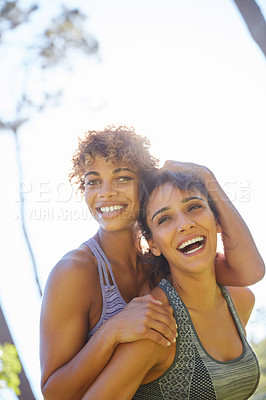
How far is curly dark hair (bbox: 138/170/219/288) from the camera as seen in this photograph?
2.74 meters

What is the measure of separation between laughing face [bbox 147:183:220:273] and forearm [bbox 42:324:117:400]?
0.58m

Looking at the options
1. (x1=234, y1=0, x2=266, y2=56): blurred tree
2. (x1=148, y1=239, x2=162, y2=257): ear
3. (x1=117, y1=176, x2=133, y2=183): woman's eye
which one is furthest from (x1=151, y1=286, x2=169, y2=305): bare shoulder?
(x1=234, y1=0, x2=266, y2=56): blurred tree

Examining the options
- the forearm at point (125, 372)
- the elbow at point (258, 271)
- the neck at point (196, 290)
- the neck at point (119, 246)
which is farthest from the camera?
the neck at point (119, 246)

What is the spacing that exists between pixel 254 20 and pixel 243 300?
2491 millimetres

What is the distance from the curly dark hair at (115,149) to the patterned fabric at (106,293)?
634mm

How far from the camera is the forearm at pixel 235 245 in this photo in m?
2.89

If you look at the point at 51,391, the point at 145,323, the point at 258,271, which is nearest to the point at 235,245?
the point at 258,271

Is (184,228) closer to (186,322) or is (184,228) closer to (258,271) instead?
(186,322)

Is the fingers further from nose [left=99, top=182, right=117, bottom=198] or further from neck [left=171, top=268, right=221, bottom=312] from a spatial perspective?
nose [left=99, top=182, right=117, bottom=198]

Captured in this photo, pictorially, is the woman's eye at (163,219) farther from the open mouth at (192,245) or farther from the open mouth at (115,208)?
the open mouth at (115,208)

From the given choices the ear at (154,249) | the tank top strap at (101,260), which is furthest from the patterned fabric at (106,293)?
the ear at (154,249)

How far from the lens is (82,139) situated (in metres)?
3.25

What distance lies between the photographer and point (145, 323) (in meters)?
2.27

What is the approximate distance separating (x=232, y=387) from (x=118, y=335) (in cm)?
68
